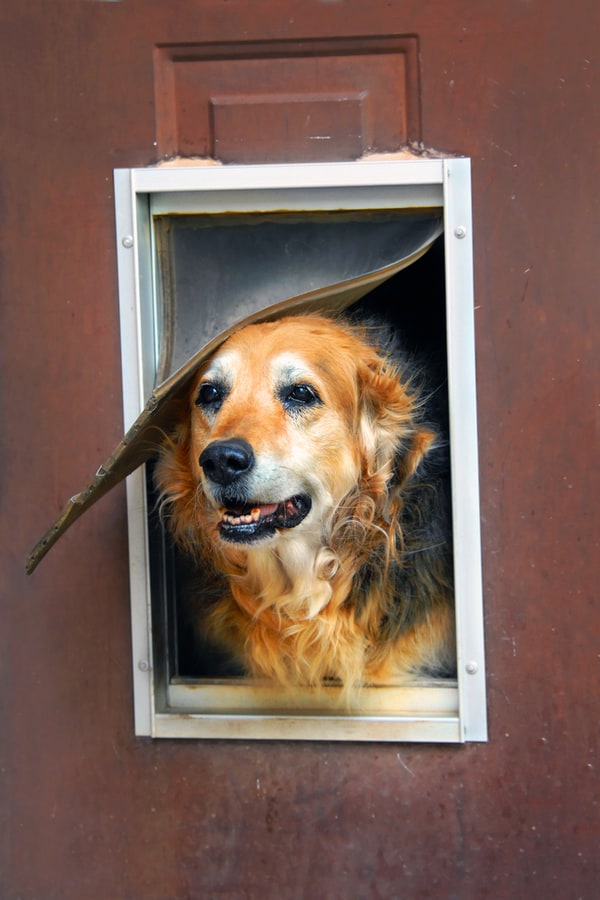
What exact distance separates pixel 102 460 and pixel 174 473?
184mm

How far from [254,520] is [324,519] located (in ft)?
0.60

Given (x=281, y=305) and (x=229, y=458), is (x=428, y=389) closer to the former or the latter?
(x=281, y=305)

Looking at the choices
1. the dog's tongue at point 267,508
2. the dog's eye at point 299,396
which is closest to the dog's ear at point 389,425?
the dog's eye at point 299,396

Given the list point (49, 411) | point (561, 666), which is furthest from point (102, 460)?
point (561, 666)

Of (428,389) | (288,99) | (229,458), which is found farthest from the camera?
(428,389)

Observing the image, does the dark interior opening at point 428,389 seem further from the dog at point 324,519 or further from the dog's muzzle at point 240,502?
the dog's muzzle at point 240,502

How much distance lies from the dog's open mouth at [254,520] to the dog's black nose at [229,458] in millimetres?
116

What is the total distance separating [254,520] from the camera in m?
1.90

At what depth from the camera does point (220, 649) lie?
2.20m

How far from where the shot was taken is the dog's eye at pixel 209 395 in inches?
77.1

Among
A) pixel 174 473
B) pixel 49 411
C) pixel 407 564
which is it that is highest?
pixel 49 411

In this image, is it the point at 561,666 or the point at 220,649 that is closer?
the point at 561,666

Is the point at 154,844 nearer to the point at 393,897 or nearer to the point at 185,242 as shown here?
the point at 393,897

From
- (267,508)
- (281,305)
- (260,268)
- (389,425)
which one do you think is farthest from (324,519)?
(260,268)
